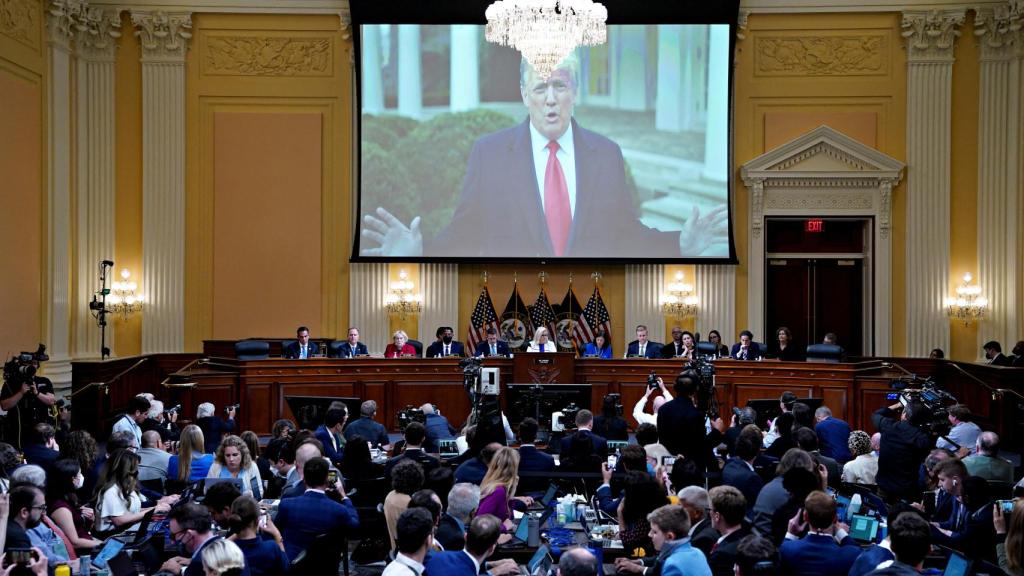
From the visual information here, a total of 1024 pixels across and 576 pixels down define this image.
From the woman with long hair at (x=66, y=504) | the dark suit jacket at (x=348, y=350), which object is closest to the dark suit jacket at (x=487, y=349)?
the dark suit jacket at (x=348, y=350)

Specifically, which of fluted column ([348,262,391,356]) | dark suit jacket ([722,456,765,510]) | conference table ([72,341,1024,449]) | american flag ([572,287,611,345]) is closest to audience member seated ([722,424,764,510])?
dark suit jacket ([722,456,765,510])

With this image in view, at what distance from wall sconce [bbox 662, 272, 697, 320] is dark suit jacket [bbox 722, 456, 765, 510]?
1065 centimetres

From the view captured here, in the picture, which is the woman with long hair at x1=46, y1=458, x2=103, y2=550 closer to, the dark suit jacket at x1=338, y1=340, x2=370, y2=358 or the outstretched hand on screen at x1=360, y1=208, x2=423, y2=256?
the dark suit jacket at x1=338, y1=340, x2=370, y2=358

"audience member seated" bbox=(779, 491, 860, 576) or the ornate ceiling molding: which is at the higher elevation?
the ornate ceiling molding

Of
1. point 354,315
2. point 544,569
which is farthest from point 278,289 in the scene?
point 544,569

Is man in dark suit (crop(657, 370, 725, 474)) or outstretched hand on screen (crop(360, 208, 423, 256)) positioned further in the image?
outstretched hand on screen (crop(360, 208, 423, 256))

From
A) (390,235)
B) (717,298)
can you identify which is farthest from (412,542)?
(717,298)

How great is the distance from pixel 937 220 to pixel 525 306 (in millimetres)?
6859

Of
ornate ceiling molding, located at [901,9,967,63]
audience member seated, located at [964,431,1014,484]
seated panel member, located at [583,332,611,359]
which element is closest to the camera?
audience member seated, located at [964,431,1014,484]

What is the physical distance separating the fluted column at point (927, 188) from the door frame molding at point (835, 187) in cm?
37

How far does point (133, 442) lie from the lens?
945 centimetres

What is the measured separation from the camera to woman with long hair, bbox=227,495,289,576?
217 inches

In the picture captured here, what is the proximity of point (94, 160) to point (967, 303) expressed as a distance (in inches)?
563

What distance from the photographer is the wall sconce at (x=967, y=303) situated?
17766 mm
